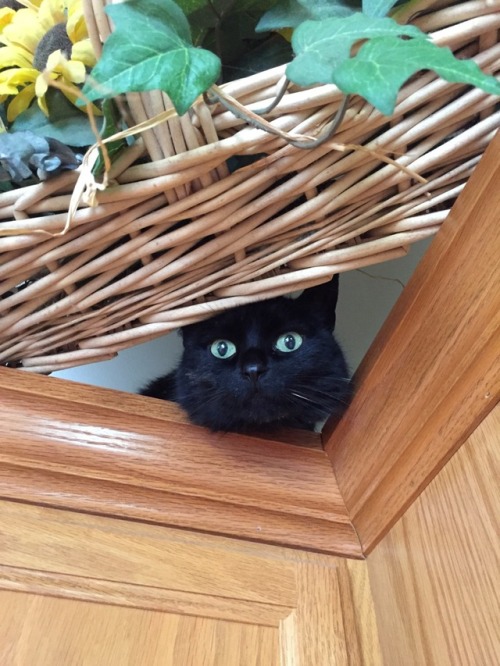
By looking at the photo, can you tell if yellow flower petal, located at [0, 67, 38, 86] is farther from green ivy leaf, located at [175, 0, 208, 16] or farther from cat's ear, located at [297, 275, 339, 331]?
cat's ear, located at [297, 275, 339, 331]

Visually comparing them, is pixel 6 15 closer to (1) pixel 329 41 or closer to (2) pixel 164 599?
(1) pixel 329 41

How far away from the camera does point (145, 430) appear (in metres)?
0.64

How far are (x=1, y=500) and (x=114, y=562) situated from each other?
119 millimetres

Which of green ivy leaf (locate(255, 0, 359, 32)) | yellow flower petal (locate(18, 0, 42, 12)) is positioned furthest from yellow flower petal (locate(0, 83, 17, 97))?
green ivy leaf (locate(255, 0, 359, 32))

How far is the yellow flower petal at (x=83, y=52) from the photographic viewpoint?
0.51 metres

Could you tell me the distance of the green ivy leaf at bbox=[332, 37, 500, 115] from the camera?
356mm

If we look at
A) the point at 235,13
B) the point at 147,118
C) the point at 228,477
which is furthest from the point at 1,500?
the point at 235,13

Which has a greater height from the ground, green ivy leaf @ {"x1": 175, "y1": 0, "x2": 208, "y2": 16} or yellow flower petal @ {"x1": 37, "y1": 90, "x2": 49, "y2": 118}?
green ivy leaf @ {"x1": 175, "y1": 0, "x2": 208, "y2": 16}

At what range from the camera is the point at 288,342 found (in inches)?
29.1

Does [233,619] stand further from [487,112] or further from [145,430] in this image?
[487,112]

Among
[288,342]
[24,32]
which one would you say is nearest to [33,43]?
[24,32]

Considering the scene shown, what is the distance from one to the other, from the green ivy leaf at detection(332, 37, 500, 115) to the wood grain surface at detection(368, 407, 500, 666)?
234mm

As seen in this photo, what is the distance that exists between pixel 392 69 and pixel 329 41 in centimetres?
7

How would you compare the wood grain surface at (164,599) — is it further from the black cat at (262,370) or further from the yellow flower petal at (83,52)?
the yellow flower petal at (83,52)
